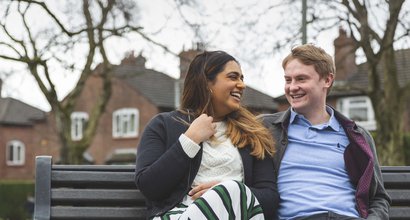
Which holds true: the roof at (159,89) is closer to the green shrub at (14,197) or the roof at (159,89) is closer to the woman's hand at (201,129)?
the green shrub at (14,197)

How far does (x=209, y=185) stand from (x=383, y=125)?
1437 cm

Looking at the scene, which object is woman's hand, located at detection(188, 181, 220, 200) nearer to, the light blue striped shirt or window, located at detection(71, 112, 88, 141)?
the light blue striped shirt

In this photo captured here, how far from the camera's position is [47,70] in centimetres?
1980

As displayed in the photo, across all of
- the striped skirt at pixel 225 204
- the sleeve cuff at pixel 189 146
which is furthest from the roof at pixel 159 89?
the striped skirt at pixel 225 204

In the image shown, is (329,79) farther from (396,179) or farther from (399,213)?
(399,213)

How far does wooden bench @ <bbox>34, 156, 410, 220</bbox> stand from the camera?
4.25 meters

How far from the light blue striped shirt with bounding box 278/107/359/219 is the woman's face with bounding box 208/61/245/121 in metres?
0.39

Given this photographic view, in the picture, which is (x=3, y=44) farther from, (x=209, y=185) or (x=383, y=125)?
(x=209, y=185)

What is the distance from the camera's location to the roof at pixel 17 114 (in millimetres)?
53112

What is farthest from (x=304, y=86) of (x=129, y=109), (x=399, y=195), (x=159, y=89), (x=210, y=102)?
A: (x=159, y=89)

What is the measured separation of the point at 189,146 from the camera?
12.9 feet

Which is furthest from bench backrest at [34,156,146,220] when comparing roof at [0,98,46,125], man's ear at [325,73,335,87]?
roof at [0,98,46,125]

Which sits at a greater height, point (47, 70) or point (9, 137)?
point (47, 70)

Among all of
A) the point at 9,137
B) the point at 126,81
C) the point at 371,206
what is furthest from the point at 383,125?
the point at 9,137
